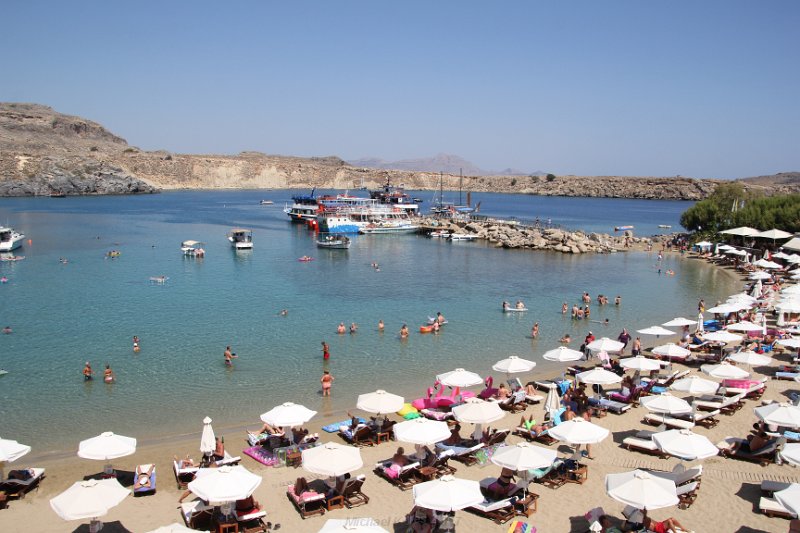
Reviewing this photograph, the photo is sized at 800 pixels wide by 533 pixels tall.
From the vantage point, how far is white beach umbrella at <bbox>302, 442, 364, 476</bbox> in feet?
37.2

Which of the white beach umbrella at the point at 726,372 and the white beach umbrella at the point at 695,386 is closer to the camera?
the white beach umbrella at the point at 695,386

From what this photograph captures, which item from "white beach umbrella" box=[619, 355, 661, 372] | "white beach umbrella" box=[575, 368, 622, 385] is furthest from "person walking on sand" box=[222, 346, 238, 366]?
"white beach umbrella" box=[619, 355, 661, 372]

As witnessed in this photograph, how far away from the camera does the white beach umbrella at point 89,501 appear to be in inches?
386

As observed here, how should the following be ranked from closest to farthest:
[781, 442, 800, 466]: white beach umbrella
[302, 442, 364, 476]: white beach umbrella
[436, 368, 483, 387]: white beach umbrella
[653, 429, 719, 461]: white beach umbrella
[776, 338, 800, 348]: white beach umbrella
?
[781, 442, 800, 466]: white beach umbrella < [302, 442, 364, 476]: white beach umbrella < [653, 429, 719, 461]: white beach umbrella < [436, 368, 483, 387]: white beach umbrella < [776, 338, 800, 348]: white beach umbrella

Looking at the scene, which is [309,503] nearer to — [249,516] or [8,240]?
[249,516]

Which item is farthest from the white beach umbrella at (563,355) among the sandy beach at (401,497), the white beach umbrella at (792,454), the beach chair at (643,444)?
the white beach umbrella at (792,454)

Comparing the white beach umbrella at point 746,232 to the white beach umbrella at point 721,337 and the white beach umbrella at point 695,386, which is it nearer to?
the white beach umbrella at point 721,337

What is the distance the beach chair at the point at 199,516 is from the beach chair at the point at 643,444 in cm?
960

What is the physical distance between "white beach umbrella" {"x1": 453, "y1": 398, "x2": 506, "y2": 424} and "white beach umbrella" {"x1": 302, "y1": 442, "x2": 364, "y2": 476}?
3159 mm

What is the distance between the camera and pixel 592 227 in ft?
302

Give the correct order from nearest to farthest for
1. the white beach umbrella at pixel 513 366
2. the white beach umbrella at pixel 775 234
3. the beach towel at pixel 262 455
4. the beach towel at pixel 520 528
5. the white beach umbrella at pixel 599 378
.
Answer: the beach towel at pixel 520 528, the beach towel at pixel 262 455, the white beach umbrella at pixel 599 378, the white beach umbrella at pixel 513 366, the white beach umbrella at pixel 775 234

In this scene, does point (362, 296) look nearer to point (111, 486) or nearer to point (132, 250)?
point (111, 486)

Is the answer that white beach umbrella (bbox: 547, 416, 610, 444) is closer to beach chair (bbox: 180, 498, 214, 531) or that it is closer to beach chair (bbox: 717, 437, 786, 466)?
beach chair (bbox: 717, 437, 786, 466)

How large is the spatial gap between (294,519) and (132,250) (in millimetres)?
50161
